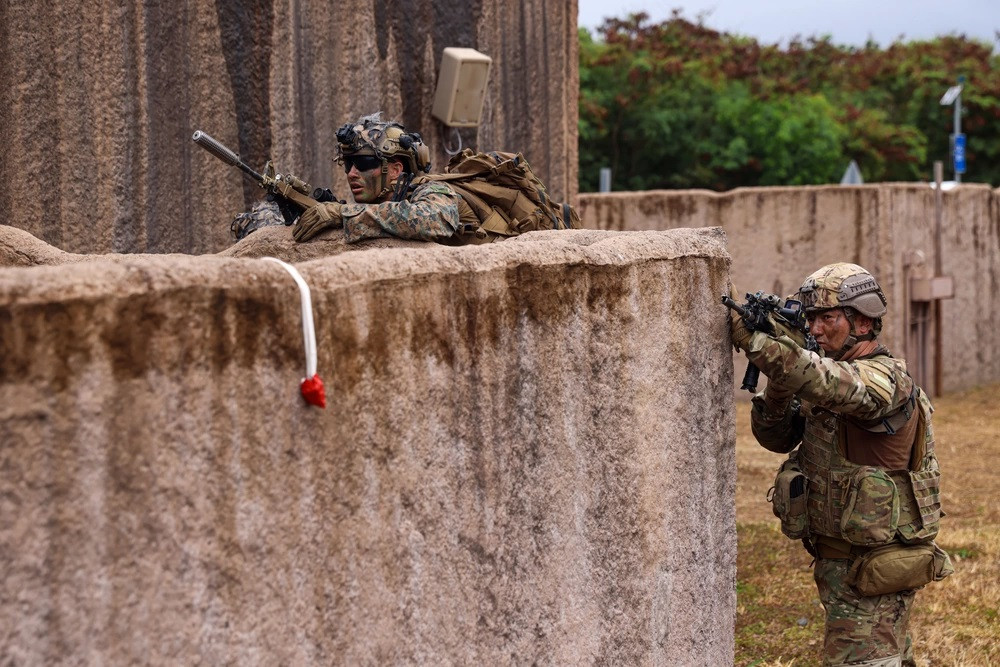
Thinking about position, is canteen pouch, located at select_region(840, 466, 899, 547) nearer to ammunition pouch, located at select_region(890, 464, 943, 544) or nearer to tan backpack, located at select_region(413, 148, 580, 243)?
ammunition pouch, located at select_region(890, 464, 943, 544)

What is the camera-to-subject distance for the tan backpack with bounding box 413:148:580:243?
5.27 meters

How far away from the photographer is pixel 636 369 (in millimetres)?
3938

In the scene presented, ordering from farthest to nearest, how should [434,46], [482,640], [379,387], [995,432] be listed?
[995,432] < [434,46] < [482,640] < [379,387]

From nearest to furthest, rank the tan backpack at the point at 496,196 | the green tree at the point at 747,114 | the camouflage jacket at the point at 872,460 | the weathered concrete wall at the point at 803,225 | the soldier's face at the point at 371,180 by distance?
the camouflage jacket at the point at 872,460, the tan backpack at the point at 496,196, the soldier's face at the point at 371,180, the weathered concrete wall at the point at 803,225, the green tree at the point at 747,114

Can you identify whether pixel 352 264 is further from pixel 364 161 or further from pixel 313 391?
pixel 364 161

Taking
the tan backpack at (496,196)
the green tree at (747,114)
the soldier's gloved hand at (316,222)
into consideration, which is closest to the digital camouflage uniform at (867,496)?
the tan backpack at (496,196)

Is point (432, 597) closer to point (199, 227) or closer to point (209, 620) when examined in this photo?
point (209, 620)

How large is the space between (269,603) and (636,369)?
1474mm

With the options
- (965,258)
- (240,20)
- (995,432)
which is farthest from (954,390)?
(240,20)

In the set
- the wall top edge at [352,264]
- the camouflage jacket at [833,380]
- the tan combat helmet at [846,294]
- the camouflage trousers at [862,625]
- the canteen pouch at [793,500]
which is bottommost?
the camouflage trousers at [862,625]

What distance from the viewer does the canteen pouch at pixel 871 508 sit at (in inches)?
180

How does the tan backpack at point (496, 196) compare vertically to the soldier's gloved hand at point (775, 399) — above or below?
above

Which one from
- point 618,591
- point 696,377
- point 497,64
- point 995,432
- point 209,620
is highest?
point 497,64

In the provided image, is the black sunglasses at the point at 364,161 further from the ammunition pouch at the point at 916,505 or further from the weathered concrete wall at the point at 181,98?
the ammunition pouch at the point at 916,505
